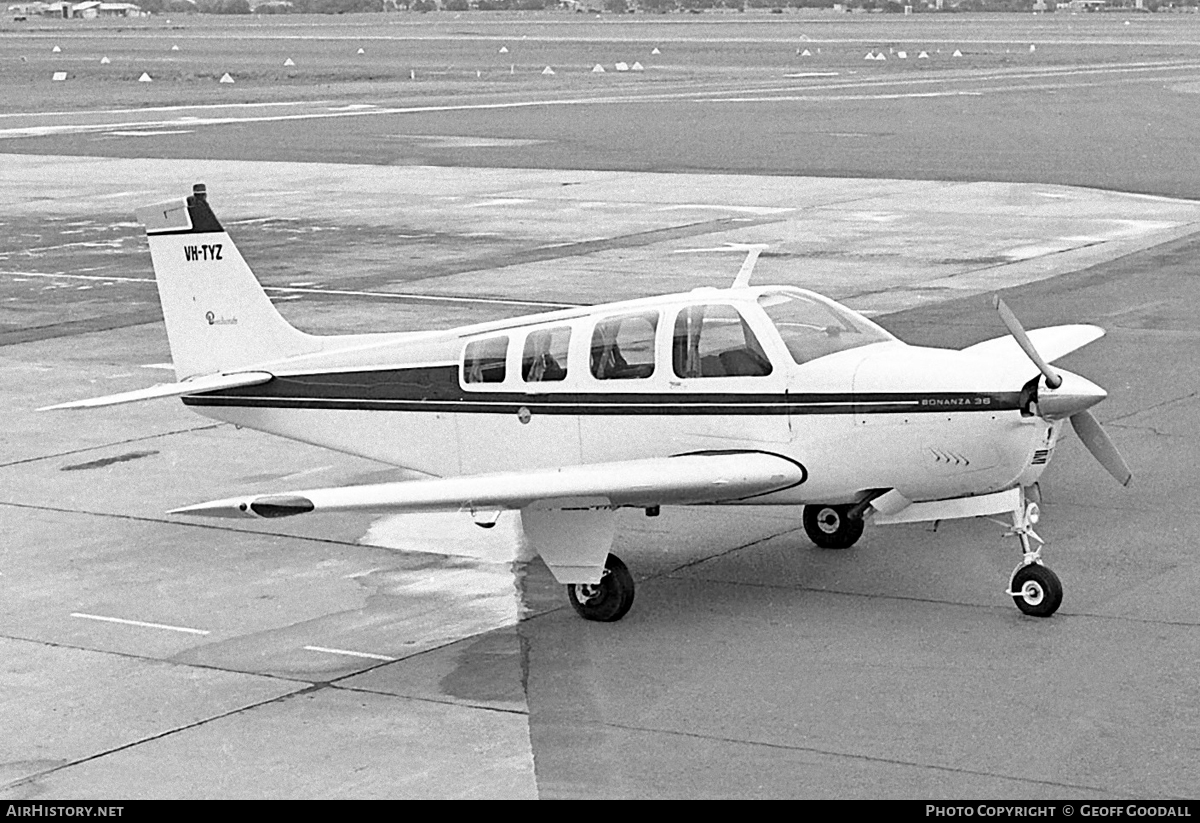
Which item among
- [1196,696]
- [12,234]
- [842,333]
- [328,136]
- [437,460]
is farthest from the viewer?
[328,136]

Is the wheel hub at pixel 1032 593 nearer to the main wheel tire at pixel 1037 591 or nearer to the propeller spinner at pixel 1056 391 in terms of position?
the main wheel tire at pixel 1037 591

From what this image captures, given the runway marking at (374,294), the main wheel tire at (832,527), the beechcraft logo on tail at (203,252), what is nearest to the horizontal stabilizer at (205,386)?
the beechcraft logo on tail at (203,252)

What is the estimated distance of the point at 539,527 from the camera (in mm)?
11727

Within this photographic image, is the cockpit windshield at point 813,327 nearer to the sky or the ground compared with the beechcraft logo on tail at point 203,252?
nearer to the ground

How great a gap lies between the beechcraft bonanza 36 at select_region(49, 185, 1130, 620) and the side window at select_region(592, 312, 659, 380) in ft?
0.04

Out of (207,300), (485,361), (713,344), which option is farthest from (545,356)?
(207,300)

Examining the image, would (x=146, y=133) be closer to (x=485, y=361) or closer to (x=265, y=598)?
(x=485, y=361)

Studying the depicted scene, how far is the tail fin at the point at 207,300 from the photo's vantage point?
1422 cm

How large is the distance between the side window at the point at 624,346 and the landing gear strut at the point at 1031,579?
2605 millimetres

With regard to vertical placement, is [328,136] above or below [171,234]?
below

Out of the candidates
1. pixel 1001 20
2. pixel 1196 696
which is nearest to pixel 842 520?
pixel 1196 696

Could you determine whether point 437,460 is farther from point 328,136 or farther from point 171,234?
point 328,136

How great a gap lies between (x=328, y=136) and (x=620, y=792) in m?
46.6

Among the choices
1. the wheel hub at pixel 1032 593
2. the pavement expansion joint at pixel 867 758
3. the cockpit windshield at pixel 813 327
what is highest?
the cockpit windshield at pixel 813 327
